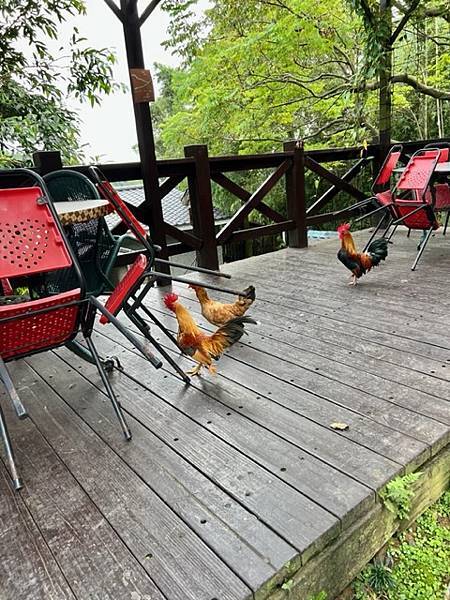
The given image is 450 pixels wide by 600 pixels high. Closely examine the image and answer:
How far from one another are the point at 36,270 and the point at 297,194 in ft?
10.8

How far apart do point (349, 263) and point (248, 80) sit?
561cm

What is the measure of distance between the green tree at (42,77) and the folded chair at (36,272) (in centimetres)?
264

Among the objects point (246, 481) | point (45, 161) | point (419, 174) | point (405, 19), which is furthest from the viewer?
point (405, 19)

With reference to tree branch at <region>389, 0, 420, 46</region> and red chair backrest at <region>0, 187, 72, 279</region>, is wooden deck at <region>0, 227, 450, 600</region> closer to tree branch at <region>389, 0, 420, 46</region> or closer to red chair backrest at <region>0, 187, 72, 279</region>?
red chair backrest at <region>0, 187, 72, 279</region>

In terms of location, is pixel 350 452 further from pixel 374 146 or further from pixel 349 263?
pixel 374 146

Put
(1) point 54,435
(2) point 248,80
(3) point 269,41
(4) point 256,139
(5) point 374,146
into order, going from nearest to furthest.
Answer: (1) point 54,435
(5) point 374,146
(3) point 269,41
(2) point 248,80
(4) point 256,139

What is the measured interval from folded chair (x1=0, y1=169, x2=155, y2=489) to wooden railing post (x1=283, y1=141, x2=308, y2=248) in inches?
122

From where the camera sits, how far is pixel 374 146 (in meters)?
5.00

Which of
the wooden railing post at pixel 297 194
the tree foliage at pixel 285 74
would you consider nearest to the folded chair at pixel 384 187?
the wooden railing post at pixel 297 194

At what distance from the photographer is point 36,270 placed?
61.2 inches

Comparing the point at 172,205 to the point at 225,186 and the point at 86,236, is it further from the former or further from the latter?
the point at 86,236

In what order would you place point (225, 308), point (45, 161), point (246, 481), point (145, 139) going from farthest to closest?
point (145, 139), point (45, 161), point (225, 308), point (246, 481)

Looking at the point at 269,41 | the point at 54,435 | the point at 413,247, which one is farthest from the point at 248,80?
the point at 54,435

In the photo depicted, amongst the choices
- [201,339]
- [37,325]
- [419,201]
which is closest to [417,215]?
[419,201]
